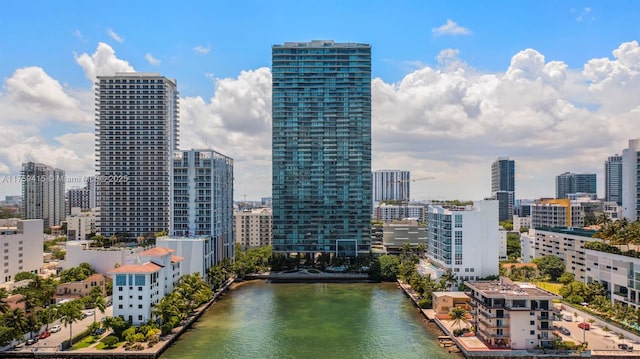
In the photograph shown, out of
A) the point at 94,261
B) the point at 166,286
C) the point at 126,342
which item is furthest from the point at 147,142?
the point at 126,342

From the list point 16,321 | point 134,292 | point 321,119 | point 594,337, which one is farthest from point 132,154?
point 594,337

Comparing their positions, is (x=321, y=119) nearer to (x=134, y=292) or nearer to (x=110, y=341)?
(x=134, y=292)

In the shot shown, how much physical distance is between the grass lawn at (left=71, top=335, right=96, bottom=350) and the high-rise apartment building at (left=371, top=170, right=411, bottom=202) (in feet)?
426

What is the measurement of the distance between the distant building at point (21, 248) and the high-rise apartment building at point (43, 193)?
108 ft

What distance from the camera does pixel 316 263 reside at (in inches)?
2635

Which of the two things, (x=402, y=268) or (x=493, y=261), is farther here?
(x=402, y=268)

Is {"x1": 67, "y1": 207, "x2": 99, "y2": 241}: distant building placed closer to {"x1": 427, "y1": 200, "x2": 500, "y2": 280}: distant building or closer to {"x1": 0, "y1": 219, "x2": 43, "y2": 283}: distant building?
{"x1": 0, "y1": 219, "x2": 43, "y2": 283}: distant building

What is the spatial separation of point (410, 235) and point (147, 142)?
49466 millimetres

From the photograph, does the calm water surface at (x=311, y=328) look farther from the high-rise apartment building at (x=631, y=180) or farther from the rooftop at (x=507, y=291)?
the high-rise apartment building at (x=631, y=180)

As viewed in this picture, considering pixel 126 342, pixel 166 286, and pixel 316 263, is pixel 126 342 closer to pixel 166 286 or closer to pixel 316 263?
pixel 166 286

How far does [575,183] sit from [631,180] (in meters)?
104

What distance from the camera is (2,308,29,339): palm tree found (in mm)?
30609

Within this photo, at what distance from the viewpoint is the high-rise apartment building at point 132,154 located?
80.8m

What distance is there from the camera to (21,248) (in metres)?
53.6
